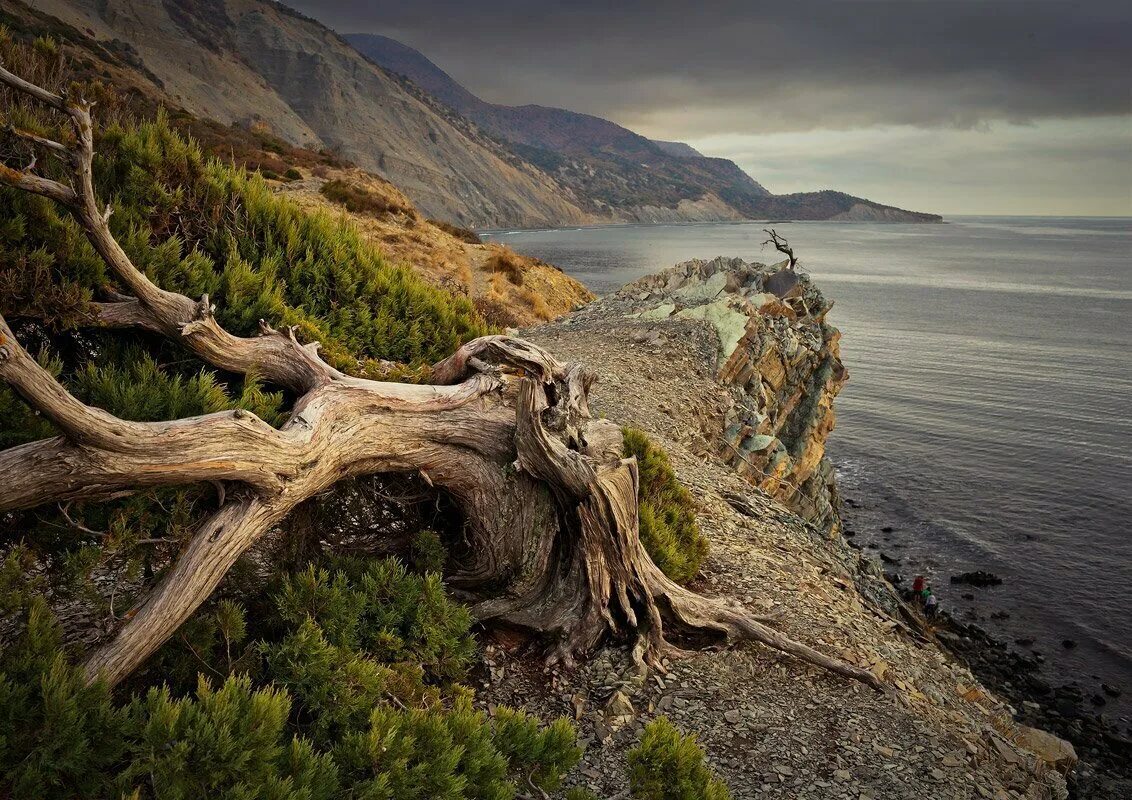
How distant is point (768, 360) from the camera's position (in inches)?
1030

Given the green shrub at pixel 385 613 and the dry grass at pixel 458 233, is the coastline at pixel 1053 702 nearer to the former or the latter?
the green shrub at pixel 385 613

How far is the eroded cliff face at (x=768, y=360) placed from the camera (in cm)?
2197

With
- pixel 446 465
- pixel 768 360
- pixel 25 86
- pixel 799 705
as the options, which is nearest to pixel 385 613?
pixel 446 465

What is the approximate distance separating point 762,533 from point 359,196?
30.5 m

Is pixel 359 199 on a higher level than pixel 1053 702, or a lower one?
higher

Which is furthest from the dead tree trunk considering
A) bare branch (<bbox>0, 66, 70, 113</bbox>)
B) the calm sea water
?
the calm sea water

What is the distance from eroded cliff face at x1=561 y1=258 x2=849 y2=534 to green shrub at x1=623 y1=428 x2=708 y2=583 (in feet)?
28.6

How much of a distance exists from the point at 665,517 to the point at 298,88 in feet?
527

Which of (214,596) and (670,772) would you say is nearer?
(670,772)

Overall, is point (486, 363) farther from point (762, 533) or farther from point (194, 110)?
point (194, 110)

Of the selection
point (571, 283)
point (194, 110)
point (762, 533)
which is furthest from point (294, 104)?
point (762, 533)

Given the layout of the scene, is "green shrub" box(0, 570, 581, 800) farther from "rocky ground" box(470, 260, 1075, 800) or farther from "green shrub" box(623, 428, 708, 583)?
"green shrub" box(623, 428, 708, 583)

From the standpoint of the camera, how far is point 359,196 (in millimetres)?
36250

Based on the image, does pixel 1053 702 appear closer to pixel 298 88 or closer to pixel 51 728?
pixel 51 728
